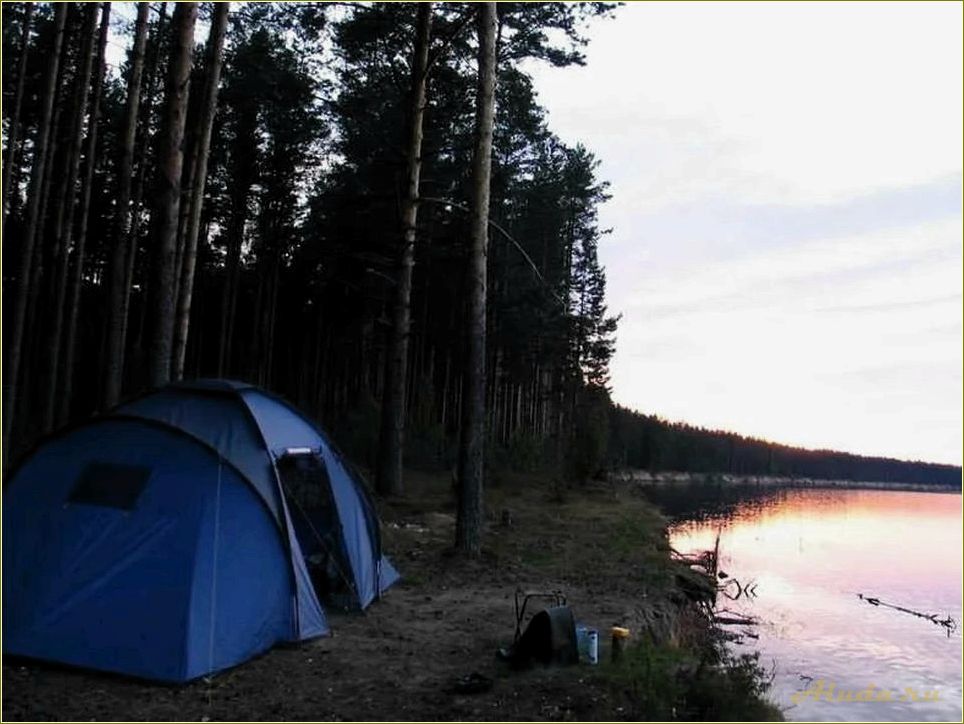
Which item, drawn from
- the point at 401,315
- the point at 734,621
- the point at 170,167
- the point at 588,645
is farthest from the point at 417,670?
the point at 401,315

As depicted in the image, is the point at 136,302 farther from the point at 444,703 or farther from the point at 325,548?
the point at 444,703

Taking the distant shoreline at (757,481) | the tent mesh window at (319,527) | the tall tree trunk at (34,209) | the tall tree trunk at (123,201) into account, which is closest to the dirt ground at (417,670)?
the tent mesh window at (319,527)

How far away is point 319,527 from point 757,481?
101 m

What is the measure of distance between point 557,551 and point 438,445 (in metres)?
11.5

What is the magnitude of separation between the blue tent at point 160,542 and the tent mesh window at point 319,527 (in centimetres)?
54

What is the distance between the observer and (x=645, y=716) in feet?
16.4

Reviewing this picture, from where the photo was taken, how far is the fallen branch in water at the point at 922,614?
12981 mm

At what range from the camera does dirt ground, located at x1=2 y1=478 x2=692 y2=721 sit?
496cm

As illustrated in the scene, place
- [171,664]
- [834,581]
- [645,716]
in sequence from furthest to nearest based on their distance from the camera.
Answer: [834,581] → [171,664] → [645,716]

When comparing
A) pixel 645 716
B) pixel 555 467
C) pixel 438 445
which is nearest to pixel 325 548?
pixel 645 716

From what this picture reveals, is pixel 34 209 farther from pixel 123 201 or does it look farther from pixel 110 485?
pixel 110 485

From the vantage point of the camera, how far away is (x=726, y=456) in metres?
102

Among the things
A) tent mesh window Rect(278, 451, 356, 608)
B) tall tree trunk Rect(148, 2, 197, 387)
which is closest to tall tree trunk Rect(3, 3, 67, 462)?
tall tree trunk Rect(148, 2, 197, 387)

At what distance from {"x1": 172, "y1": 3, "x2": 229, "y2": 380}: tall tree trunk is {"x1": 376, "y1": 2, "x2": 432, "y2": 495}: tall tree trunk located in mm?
3880
